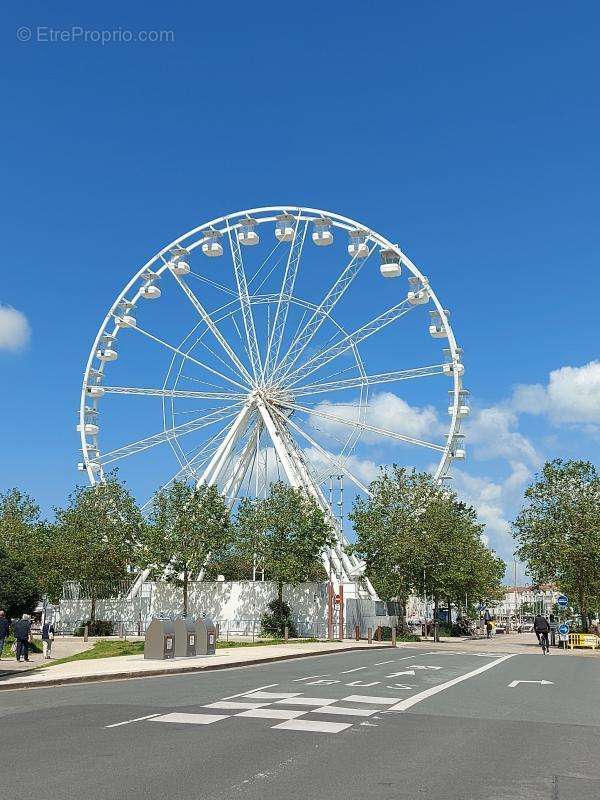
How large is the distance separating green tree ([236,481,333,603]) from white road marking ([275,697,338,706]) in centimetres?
3310

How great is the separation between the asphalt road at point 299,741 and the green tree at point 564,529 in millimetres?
30650

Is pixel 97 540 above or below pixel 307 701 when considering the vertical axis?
above

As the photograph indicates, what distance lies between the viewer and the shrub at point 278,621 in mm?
51156

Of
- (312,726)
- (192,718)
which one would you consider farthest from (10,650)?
(312,726)

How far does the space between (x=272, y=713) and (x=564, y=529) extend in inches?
1571

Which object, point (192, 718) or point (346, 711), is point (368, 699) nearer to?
point (346, 711)

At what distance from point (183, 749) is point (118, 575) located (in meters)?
51.5

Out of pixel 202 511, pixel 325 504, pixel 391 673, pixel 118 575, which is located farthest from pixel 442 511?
pixel 391 673

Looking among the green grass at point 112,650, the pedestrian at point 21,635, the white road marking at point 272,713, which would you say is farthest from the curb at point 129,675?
the white road marking at point 272,713

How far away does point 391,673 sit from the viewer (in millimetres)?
24656

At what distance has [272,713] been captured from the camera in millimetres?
14617

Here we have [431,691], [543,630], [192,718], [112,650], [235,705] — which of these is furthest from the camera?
[543,630]

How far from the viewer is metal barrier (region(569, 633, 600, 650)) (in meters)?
49.9

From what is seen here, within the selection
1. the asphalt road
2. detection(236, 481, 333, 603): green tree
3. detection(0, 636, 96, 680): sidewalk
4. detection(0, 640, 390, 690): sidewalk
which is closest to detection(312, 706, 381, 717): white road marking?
the asphalt road
